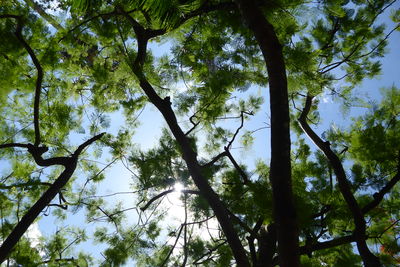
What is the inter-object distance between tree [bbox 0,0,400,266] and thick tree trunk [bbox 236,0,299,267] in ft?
2.82

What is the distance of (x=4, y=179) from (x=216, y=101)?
275cm

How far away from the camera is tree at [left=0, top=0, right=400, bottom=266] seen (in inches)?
110

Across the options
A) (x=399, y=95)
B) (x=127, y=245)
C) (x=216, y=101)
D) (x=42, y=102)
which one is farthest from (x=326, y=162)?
(x=42, y=102)

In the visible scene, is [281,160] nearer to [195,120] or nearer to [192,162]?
[192,162]

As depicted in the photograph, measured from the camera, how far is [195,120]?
363 cm

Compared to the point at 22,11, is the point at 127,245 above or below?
below

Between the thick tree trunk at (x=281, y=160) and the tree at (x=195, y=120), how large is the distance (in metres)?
0.86

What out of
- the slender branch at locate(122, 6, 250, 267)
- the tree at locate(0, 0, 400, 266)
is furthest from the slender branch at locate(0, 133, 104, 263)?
the slender branch at locate(122, 6, 250, 267)

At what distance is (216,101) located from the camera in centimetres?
349

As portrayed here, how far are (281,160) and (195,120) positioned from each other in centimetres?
224

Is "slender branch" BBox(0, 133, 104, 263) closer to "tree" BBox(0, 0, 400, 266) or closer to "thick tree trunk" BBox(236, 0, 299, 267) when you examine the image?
"tree" BBox(0, 0, 400, 266)

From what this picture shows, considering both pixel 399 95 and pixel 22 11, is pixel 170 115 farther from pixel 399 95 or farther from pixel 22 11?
pixel 399 95

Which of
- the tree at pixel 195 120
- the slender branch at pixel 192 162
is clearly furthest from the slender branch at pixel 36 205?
the slender branch at pixel 192 162

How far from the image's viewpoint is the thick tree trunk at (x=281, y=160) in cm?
140
